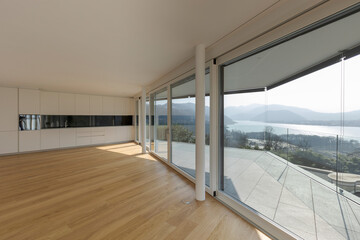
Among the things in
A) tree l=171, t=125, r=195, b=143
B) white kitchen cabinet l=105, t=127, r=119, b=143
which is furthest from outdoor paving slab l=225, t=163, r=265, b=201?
white kitchen cabinet l=105, t=127, r=119, b=143

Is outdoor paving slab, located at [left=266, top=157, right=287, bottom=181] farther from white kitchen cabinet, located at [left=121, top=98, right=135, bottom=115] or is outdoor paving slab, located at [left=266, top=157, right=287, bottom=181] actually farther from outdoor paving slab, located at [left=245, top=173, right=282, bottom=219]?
white kitchen cabinet, located at [left=121, top=98, right=135, bottom=115]

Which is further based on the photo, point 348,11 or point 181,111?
point 181,111

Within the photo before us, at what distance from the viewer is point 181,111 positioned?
374 cm

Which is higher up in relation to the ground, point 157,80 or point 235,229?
point 157,80

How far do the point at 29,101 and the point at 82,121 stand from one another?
1.99 meters

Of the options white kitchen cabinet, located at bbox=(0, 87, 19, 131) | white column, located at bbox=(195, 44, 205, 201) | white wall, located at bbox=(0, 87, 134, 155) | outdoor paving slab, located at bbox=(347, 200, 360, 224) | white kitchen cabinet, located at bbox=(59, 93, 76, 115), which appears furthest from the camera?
white kitchen cabinet, located at bbox=(59, 93, 76, 115)

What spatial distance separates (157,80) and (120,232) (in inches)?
158

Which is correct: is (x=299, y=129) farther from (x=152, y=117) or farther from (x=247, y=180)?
(x=152, y=117)

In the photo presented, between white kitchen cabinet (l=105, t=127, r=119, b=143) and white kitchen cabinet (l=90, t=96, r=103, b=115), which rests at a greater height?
white kitchen cabinet (l=90, t=96, r=103, b=115)

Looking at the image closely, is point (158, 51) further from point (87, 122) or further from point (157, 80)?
point (87, 122)

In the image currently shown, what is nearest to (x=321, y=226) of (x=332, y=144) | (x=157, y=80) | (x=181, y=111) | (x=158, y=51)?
(x=332, y=144)

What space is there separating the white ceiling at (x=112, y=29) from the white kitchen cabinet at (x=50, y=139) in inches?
150

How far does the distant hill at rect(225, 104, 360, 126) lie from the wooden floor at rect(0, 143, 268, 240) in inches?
56.0

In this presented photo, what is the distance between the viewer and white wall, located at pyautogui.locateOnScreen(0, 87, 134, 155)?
539 cm
